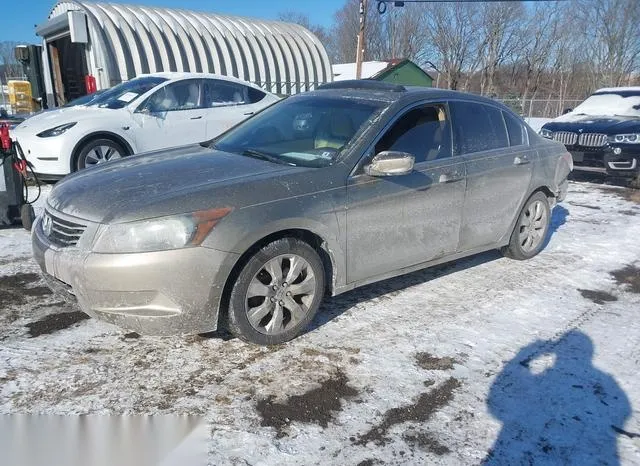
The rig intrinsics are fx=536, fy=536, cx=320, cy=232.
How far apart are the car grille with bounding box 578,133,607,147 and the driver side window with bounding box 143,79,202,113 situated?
662 cm

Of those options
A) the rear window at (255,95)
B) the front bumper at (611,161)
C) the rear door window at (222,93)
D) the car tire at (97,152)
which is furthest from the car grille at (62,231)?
the front bumper at (611,161)

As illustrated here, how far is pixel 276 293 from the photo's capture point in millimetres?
3398

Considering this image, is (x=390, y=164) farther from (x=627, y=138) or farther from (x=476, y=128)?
(x=627, y=138)

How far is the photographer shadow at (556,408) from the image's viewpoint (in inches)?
101

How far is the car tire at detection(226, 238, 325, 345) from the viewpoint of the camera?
3.25 meters

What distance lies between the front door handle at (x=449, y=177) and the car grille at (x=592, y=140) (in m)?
6.16

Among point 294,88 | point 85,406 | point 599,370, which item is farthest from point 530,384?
point 294,88

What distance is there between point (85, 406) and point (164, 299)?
0.67 meters

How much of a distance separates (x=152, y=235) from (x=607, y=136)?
8.61 meters

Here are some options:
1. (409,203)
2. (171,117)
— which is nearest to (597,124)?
(409,203)

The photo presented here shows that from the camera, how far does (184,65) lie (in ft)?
55.7

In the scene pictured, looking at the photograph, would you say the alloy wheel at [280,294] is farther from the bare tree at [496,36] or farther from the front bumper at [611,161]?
the bare tree at [496,36]

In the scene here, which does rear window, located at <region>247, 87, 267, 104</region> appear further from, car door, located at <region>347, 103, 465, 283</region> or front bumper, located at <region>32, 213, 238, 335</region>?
front bumper, located at <region>32, 213, 238, 335</region>

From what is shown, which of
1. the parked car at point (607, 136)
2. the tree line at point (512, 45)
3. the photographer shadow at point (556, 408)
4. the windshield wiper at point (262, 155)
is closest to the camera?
the photographer shadow at point (556, 408)
